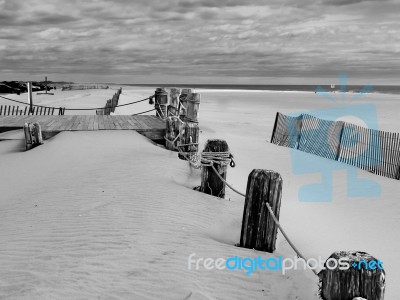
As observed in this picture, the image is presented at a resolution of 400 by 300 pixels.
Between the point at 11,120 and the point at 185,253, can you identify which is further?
the point at 11,120

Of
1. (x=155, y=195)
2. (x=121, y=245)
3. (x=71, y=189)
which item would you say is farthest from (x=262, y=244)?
(x=71, y=189)

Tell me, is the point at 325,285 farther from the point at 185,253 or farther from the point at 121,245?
the point at 121,245

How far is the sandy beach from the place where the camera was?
3.39 metres

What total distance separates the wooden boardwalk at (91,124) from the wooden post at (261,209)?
727cm

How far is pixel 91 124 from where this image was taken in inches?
482

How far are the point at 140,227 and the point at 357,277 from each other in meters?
2.68

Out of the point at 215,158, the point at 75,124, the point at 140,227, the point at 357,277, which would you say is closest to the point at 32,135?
the point at 75,124

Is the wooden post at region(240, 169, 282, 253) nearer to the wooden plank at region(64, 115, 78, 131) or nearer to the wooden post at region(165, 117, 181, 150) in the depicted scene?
the wooden post at region(165, 117, 181, 150)

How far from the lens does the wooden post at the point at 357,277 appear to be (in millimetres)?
2363

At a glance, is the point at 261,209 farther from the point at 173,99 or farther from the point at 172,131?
the point at 173,99

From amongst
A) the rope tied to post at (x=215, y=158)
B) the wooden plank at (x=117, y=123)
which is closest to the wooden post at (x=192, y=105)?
the wooden plank at (x=117, y=123)

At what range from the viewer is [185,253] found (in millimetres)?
3932

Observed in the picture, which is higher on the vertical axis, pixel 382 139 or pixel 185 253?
pixel 382 139

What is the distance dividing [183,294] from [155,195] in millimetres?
2707
